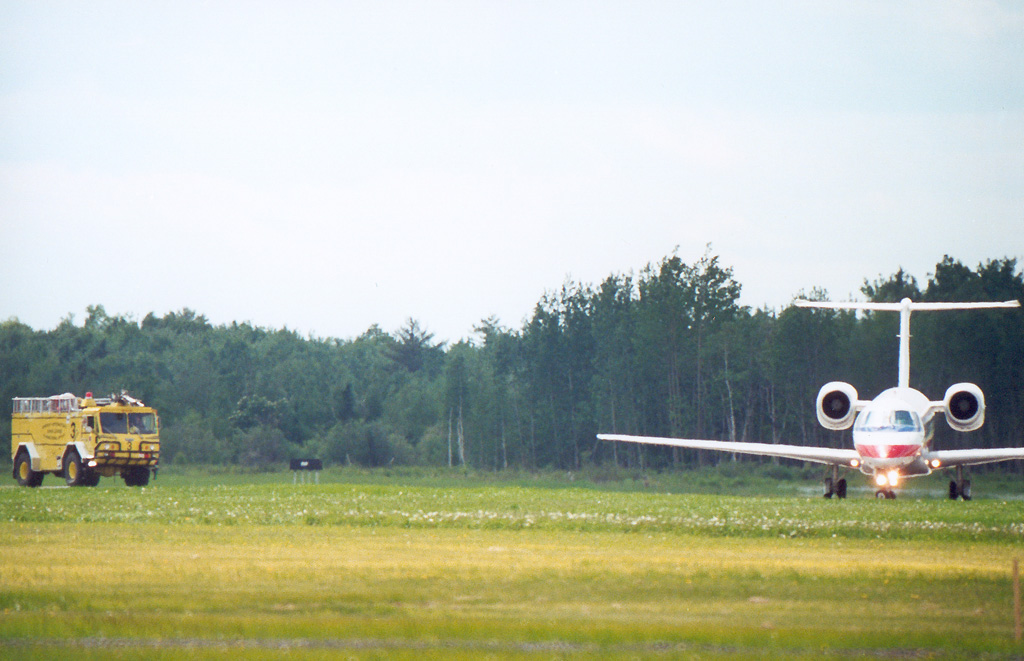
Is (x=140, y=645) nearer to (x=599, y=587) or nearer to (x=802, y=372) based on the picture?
(x=599, y=587)

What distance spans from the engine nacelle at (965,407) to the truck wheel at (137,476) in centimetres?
3077

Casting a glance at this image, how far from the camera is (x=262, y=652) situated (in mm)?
10266

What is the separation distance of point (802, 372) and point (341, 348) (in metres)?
85.2

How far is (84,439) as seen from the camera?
43.8m

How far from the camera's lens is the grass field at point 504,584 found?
36.0ft

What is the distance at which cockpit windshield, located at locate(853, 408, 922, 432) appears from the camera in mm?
39000

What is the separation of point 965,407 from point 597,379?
222 feet

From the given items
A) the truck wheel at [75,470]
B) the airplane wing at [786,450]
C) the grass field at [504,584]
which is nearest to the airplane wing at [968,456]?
the airplane wing at [786,450]

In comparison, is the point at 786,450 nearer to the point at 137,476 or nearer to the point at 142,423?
the point at 142,423

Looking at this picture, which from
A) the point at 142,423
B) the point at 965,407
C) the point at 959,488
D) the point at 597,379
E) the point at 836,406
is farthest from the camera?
→ the point at 597,379

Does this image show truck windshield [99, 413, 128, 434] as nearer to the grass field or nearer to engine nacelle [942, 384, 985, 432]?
the grass field

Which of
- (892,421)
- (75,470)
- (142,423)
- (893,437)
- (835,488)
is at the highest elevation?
(892,421)

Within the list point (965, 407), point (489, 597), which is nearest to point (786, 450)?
point (965, 407)

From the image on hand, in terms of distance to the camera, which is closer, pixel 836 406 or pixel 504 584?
pixel 504 584
